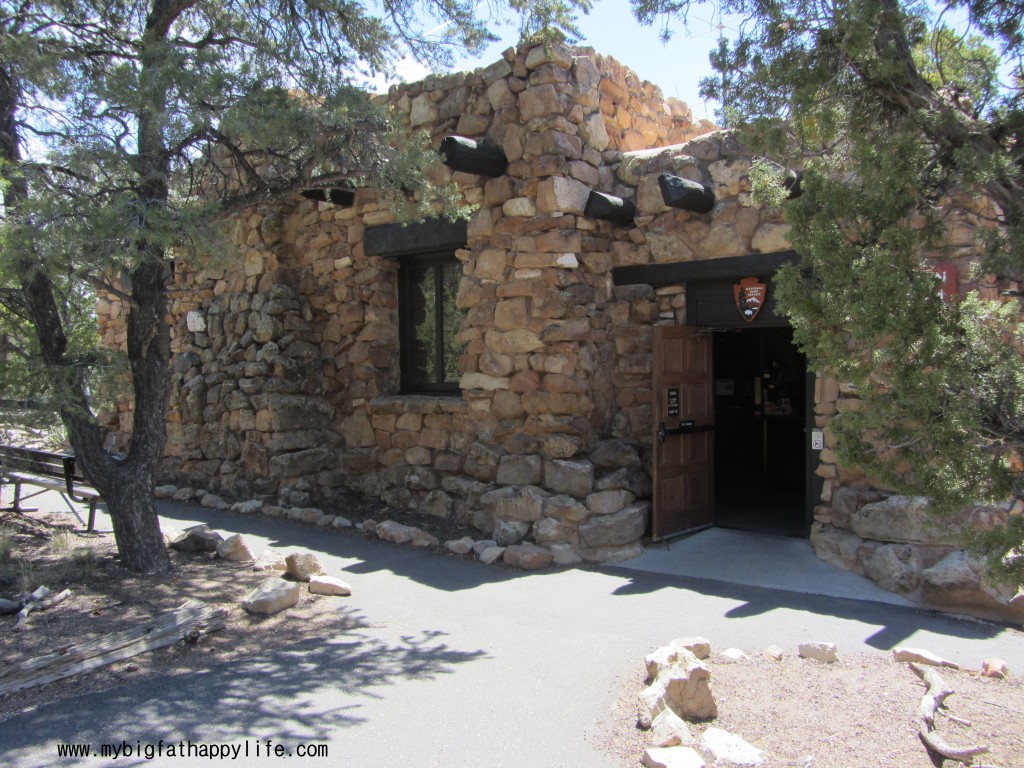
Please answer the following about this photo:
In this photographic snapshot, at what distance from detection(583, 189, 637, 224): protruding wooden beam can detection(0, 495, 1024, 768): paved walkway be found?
10.1 feet

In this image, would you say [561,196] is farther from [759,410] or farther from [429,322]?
[759,410]

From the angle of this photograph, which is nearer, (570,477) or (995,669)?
(995,669)

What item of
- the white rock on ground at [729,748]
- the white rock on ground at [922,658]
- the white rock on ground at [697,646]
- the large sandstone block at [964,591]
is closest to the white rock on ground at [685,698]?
the white rock on ground at [729,748]

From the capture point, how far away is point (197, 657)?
452cm

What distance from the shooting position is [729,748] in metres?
3.17

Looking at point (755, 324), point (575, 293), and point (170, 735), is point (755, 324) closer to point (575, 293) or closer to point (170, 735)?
point (575, 293)

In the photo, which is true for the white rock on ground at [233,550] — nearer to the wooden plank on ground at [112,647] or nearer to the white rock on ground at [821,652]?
the wooden plank on ground at [112,647]

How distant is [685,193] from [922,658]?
384 cm

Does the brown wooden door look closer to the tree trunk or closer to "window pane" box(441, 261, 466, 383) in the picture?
"window pane" box(441, 261, 466, 383)

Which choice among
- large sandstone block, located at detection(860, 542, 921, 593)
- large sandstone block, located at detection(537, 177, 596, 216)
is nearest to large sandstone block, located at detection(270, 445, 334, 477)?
large sandstone block, located at detection(537, 177, 596, 216)

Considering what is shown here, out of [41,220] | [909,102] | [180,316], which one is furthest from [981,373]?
[180,316]

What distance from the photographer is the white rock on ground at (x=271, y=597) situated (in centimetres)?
522

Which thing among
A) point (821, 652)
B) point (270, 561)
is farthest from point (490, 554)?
point (821, 652)

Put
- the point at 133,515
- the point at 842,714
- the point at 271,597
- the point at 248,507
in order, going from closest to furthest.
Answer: the point at 842,714, the point at 271,597, the point at 133,515, the point at 248,507
